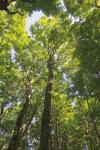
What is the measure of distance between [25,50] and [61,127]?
13078 millimetres

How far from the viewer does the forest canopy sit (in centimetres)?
1154

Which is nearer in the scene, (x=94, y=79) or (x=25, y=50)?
(x=94, y=79)

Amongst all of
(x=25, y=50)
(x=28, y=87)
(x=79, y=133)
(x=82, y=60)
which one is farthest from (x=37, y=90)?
(x=79, y=133)

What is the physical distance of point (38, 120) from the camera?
28297mm

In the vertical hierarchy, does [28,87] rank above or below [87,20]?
below

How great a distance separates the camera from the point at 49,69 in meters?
16.7

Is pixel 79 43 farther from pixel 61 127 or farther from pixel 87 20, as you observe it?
pixel 61 127

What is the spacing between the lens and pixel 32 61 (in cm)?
2045

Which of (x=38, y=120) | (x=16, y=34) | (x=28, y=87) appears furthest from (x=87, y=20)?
(x=38, y=120)

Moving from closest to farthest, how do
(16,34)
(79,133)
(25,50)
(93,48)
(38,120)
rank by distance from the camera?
1. (93,48)
2. (16,34)
3. (25,50)
4. (38,120)
5. (79,133)

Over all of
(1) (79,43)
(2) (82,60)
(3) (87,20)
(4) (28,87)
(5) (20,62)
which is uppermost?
(3) (87,20)

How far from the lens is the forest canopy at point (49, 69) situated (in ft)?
37.9

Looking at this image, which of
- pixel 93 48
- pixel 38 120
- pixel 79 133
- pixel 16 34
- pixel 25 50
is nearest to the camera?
pixel 93 48

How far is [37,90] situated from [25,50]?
12.6ft
